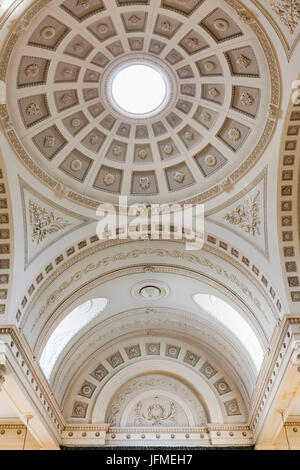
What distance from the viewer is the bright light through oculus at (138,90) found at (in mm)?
14709

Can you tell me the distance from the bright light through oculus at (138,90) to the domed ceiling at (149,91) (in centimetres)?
39

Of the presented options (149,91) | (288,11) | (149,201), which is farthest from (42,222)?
(288,11)

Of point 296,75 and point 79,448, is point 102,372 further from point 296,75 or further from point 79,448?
point 296,75

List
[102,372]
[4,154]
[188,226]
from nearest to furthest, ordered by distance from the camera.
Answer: [4,154]
[188,226]
[102,372]

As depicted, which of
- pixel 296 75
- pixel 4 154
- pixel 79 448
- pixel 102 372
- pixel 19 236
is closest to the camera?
pixel 296 75

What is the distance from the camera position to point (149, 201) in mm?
15398

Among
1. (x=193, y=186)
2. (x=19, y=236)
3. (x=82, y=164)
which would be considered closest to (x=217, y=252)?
(x=193, y=186)

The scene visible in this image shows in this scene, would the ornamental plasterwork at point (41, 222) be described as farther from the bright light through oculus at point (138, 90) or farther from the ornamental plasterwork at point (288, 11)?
the ornamental plasterwork at point (288, 11)

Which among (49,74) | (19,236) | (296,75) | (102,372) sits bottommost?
(102,372)

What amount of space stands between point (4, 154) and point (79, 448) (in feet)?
36.3

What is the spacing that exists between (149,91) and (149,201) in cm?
365

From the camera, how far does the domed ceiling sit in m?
12.4

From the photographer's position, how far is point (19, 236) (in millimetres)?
13672

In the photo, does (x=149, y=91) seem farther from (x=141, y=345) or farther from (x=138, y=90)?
(x=141, y=345)
